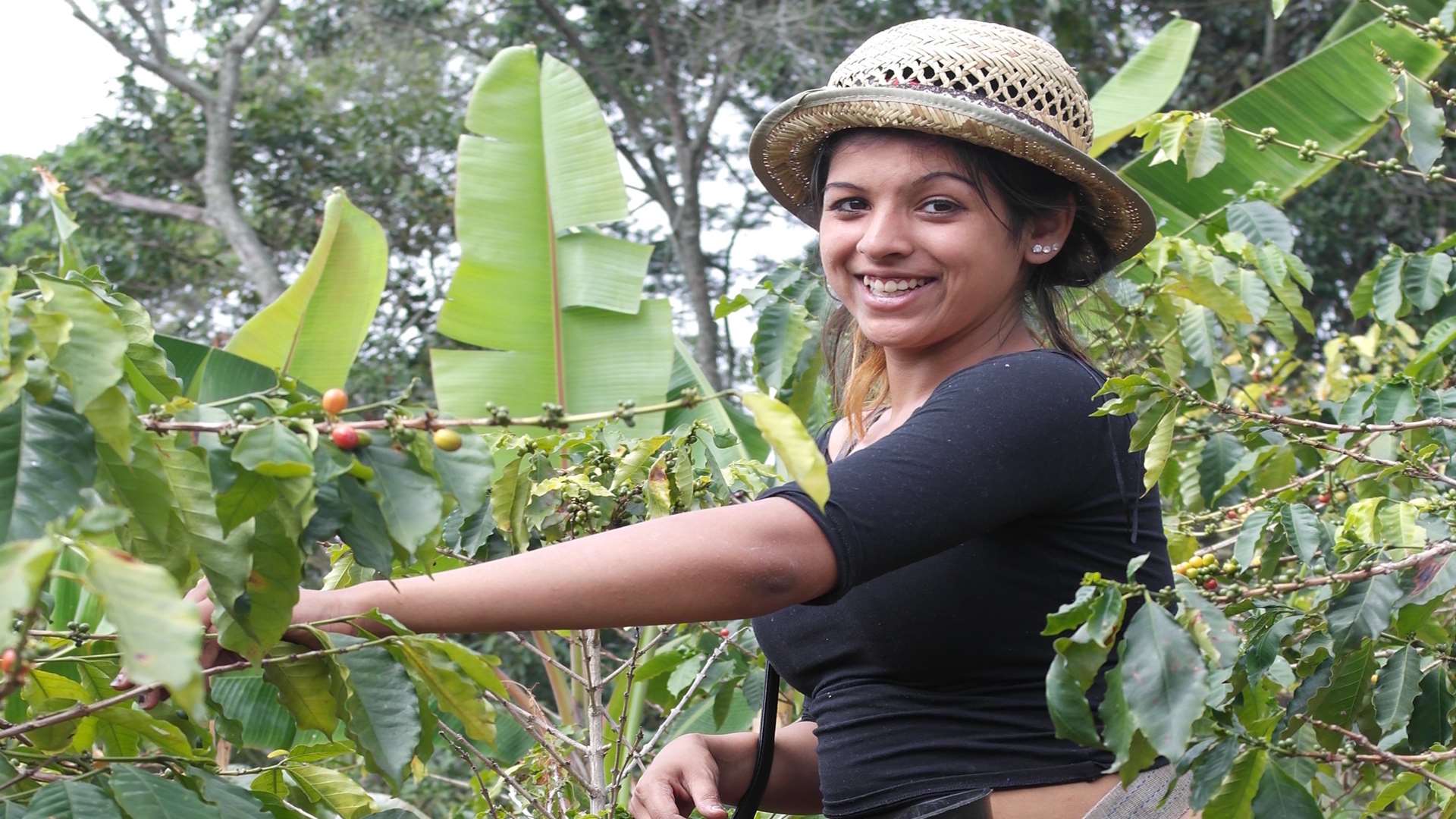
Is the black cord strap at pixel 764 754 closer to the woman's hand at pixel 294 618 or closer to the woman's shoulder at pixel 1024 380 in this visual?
the woman's shoulder at pixel 1024 380

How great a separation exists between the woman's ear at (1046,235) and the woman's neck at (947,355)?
0.26 ft

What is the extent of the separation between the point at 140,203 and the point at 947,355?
332 inches

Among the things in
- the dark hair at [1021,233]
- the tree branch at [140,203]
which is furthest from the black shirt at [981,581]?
the tree branch at [140,203]

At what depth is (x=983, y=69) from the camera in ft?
6.15

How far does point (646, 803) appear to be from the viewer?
6.38ft

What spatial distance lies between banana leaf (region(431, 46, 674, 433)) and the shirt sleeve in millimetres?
2573

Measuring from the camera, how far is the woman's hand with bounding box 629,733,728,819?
6.32ft

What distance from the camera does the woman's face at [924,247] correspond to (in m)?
1.87

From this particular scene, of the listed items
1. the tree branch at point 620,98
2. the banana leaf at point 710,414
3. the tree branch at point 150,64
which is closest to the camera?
the banana leaf at point 710,414

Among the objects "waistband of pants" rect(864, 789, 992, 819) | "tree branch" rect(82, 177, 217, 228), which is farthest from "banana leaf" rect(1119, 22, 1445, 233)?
"tree branch" rect(82, 177, 217, 228)

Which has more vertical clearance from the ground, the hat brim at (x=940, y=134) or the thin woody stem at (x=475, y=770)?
the hat brim at (x=940, y=134)

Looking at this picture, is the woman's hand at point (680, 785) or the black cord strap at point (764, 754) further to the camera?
the black cord strap at point (764, 754)

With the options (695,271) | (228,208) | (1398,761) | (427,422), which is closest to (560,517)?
(427,422)

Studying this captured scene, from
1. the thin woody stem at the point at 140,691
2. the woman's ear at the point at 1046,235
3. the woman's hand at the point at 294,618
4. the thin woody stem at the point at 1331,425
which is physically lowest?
the thin woody stem at the point at 140,691
